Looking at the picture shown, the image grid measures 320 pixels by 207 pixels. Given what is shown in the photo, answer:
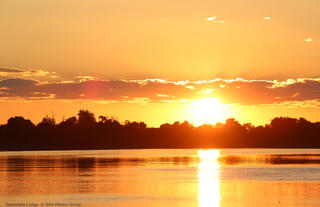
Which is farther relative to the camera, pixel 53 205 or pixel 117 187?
pixel 117 187

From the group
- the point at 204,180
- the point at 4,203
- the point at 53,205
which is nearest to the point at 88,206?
the point at 53,205

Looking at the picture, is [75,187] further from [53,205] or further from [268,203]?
[268,203]

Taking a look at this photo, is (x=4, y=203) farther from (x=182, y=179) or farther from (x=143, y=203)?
(x=182, y=179)

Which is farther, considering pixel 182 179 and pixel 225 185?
pixel 182 179

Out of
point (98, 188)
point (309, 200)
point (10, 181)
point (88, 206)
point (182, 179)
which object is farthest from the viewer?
point (182, 179)

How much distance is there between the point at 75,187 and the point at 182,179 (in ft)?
46.6

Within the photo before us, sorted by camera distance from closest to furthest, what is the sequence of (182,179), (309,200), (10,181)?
(309,200)
(10,181)
(182,179)

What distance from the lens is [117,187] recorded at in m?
57.6

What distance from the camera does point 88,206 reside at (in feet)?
140

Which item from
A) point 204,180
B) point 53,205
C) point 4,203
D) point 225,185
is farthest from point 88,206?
point 204,180

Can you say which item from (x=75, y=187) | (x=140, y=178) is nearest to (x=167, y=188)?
(x=75, y=187)

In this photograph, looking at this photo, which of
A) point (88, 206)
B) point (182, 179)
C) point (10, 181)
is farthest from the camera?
point (182, 179)

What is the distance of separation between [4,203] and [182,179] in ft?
87.7

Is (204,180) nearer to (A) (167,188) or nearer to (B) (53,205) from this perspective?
(A) (167,188)
